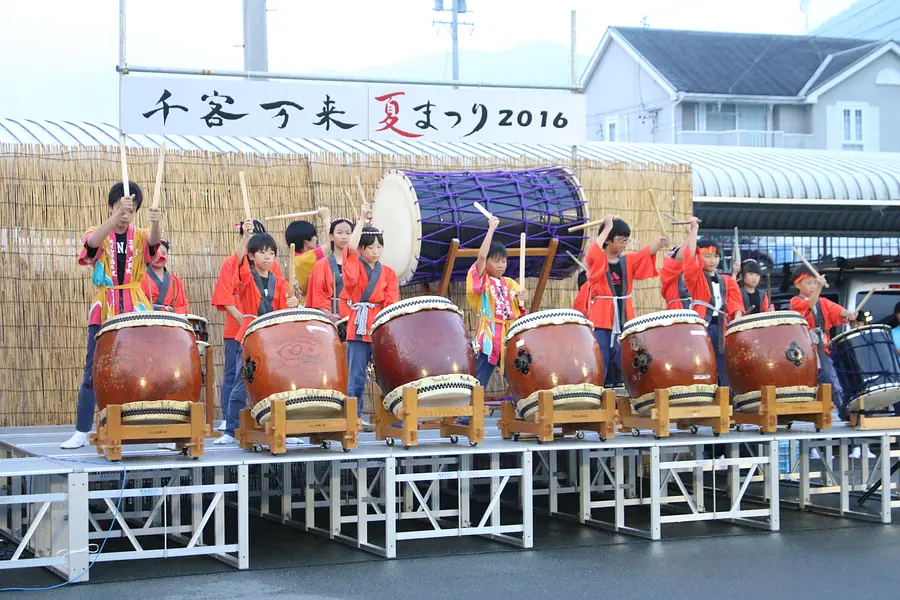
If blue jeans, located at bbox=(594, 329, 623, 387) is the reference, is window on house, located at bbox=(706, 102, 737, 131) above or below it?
above

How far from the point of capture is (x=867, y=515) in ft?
20.7

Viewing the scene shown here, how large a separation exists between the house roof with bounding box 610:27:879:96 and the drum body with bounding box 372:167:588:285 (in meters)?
17.0

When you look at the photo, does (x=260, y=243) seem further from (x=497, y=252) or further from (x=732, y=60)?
(x=732, y=60)

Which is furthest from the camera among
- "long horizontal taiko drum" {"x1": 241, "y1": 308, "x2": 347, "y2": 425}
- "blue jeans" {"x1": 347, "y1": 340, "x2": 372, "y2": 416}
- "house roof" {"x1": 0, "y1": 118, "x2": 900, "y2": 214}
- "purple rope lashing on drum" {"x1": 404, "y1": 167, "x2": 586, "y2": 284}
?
"house roof" {"x1": 0, "y1": 118, "x2": 900, "y2": 214}

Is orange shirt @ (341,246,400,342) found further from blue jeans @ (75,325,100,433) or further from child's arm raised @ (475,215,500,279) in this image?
blue jeans @ (75,325,100,433)

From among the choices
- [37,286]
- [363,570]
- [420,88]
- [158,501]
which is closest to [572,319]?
[363,570]

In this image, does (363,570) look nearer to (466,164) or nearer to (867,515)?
(867,515)

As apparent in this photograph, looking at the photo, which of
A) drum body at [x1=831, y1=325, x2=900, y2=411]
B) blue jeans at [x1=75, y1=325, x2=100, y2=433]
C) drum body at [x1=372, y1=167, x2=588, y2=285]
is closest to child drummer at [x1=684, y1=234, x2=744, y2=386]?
drum body at [x1=831, y1=325, x2=900, y2=411]

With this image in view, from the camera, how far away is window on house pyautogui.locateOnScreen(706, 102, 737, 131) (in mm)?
24859

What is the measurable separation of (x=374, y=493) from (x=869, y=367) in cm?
306

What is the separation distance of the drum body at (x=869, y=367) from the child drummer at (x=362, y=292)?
99.2 inches

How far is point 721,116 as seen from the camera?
A: 24922 millimetres

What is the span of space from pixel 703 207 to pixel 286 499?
5.72 meters

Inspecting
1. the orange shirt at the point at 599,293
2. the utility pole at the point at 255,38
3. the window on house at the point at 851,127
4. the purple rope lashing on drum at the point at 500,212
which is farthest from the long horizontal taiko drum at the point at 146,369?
the window on house at the point at 851,127
